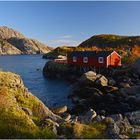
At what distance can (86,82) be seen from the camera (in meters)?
48.8

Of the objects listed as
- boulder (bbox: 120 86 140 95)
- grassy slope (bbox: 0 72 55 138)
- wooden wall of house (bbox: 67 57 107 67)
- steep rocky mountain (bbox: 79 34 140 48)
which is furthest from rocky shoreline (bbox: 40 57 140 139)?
steep rocky mountain (bbox: 79 34 140 48)

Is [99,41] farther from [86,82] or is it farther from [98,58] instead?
[86,82]

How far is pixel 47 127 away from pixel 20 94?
5820mm

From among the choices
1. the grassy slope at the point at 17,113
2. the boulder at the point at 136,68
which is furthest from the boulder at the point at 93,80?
the grassy slope at the point at 17,113

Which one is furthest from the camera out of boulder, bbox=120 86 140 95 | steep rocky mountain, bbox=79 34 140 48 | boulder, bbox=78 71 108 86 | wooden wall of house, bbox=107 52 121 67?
steep rocky mountain, bbox=79 34 140 48

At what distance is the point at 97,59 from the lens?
66750mm


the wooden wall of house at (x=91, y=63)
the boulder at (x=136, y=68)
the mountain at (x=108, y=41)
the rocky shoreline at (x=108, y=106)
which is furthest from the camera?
the mountain at (x=108, y=41)

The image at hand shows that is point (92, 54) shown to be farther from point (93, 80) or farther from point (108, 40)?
point (108, 40)

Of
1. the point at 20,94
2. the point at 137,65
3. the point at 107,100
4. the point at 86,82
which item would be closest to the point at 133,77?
the point at 137,65

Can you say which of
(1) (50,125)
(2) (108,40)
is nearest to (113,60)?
(1) (50,125)

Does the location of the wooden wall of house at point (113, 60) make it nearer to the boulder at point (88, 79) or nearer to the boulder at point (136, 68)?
the boulder at point (136, 68)

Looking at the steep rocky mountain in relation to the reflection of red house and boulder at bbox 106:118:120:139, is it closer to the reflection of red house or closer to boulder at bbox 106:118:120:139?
the reflection of red house

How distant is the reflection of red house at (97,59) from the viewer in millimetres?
65062

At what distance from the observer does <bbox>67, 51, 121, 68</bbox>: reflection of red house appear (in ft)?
213
